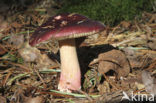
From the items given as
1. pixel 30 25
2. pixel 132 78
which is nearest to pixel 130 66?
pixel 132 78

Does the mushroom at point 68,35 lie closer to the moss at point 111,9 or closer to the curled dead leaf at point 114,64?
the curled dead leaf at point 114,64

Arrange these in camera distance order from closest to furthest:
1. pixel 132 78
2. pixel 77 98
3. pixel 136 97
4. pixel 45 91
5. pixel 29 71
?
pixel 136 97, pixel 77 98, pixel 45 91, pixel 132 78, pixel 29 71

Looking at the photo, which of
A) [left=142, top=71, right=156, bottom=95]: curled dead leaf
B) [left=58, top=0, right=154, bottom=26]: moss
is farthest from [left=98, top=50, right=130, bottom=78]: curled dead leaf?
[left=58, top=0, right=154, bottom=26]: moss

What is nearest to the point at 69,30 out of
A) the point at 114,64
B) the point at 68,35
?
the point at 68,35

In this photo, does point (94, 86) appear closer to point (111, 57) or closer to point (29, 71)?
point (111, 57)

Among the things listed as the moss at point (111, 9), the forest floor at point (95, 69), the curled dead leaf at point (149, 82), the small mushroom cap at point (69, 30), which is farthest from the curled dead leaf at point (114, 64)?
the moss at point (111, 9)

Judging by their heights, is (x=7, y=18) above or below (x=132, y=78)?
above

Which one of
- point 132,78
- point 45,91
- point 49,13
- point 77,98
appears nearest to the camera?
point 77,98
